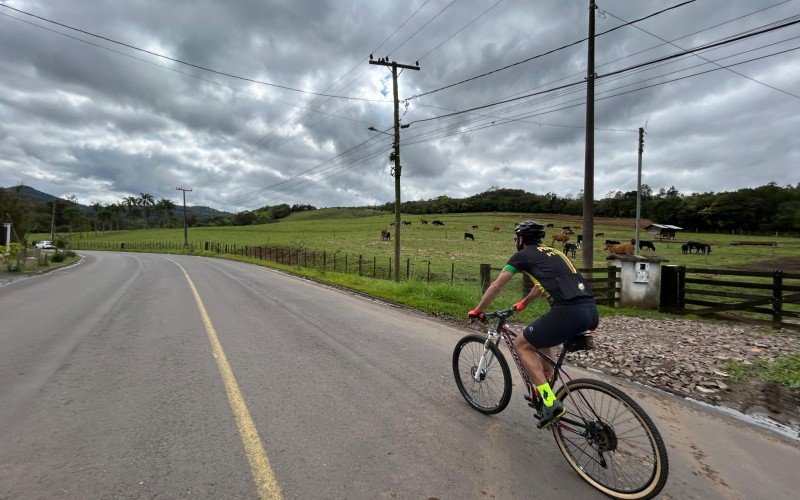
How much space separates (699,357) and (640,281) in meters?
5.87

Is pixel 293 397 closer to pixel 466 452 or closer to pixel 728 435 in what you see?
pixel 466 452

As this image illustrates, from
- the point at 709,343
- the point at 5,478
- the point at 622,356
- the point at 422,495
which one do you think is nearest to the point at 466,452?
the point at 422,495

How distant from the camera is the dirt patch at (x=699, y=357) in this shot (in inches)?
198

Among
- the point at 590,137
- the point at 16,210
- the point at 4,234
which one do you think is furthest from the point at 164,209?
the point at 590,137

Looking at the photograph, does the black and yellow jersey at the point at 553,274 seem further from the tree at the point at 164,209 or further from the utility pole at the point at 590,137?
the tree at the point at 164,209

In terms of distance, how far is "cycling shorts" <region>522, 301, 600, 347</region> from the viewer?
3.41m

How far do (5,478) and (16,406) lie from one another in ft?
5.46

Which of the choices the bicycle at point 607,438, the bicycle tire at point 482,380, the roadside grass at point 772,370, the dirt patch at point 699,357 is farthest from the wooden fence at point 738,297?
the bicycle at point 607,438

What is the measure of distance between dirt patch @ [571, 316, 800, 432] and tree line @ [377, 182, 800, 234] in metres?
67.6

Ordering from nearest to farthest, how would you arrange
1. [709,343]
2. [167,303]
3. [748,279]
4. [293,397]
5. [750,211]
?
[293,397]
[709,343]
[167,303]
[748,279]
[750,211]

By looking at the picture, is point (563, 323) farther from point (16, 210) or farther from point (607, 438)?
point (16, 210)

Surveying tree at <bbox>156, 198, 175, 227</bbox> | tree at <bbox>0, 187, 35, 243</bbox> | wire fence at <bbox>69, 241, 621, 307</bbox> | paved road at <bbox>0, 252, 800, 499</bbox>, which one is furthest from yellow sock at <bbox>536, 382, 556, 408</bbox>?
tree at <bbox>156, 198, 175, 227</bbox>

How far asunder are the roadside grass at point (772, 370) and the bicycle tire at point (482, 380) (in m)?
4.03

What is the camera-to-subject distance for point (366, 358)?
6.12m
